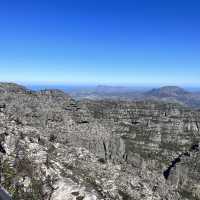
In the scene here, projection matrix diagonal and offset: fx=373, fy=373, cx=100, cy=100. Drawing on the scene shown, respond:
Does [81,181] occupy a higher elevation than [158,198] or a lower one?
higher

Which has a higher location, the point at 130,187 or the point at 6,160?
the point at 6,160

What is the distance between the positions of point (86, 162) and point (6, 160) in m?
9.05

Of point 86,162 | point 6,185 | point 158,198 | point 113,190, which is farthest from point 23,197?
point 158,198

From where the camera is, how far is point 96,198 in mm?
30000

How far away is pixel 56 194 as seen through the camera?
98.3 ft

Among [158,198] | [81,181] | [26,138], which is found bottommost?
[158,198]

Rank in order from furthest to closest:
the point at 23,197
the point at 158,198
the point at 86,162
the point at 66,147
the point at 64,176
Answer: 1. the point at 66,147
2. the point at 86,162
3. the point at 158,198
4. the point at 64,176
5. the point at 23,197

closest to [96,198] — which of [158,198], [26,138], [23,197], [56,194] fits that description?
[56,194]

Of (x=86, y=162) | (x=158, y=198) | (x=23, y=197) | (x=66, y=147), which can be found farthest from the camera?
(x=66, y=147)

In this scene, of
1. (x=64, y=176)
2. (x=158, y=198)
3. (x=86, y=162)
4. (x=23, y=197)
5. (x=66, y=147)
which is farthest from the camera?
(x=66, y=147)

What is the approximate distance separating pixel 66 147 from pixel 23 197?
14.0m

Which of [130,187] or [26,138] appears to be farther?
[26,138]

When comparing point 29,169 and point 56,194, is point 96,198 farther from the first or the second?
point 29,169

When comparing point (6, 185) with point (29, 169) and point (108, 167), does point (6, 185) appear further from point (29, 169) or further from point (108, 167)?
point (108, 167)
